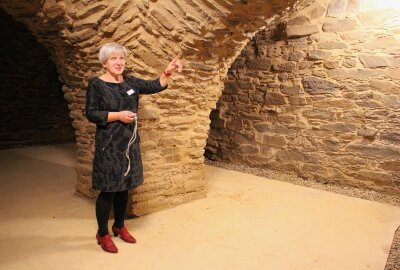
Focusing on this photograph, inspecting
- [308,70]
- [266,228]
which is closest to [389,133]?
[308,70]

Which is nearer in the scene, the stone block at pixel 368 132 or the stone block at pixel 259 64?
the stone block at pixel 368 132

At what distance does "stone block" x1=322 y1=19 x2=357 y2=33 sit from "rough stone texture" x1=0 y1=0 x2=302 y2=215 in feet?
4.75

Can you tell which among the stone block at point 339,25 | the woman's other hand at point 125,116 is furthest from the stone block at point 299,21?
the woman's other hand at point 125,116

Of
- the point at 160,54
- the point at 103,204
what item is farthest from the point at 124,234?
the point at 160,54

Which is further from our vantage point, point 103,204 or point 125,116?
point 103,204

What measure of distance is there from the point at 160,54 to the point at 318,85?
225 centimetres

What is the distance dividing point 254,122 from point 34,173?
10.1 ft

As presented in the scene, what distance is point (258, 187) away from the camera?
12.8 ft

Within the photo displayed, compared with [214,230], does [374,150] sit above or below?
above

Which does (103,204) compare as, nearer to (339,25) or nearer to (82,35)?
(82,35)

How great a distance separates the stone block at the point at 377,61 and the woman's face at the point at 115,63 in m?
2.92

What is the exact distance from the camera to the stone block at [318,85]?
3.94 meters

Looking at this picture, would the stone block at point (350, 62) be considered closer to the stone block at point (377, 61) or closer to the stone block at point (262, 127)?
the stone block at point (377, 61)

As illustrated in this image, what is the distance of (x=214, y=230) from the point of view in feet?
8.80
